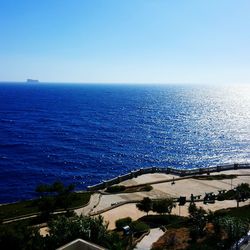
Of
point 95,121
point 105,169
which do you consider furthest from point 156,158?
point 95,121

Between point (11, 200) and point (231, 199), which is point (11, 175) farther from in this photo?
point (231, 199)

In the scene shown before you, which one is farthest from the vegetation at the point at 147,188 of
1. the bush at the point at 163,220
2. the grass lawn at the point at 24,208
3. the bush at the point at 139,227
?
the bush at the point at 139,227

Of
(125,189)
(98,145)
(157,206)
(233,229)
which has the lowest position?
(98,145)

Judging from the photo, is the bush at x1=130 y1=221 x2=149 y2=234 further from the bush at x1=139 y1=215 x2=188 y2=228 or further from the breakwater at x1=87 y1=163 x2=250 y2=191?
the breakwater at x1=87 y1=163 x2=250 y2=191

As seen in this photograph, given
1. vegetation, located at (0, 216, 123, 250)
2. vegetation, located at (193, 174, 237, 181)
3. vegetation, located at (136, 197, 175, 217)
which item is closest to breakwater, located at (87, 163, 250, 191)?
vegetation, located at (193, 174, 237, 181)

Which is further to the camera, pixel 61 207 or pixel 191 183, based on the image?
pixel 191 183

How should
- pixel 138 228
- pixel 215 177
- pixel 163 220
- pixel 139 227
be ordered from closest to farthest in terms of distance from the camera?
pixel 138 228, pixel 139 227, pixel 163 220, pixel 215 177

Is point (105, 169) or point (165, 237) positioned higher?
point (165, 237)

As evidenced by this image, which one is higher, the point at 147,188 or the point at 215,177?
the point at 147,188

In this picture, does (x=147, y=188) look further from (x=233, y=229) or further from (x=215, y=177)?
(x=233, y=229)

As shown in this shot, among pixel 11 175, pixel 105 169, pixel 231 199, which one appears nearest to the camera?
pixel 231 199

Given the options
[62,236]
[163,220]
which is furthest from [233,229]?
[62,236]
